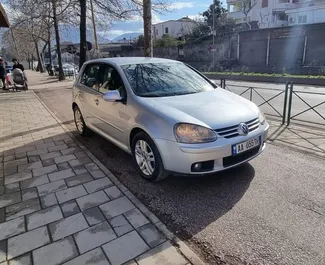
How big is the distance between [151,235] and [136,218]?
12.6 inches

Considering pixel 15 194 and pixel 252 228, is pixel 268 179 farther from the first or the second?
pixel 15 194

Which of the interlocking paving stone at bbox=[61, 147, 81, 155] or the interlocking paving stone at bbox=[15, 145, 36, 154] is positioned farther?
the interlocking paving stone at bbox=[15, 145, 36, 154]

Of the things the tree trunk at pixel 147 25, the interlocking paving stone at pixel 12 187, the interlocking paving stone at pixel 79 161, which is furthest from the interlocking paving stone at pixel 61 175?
the tree trunk at pixel 147 25

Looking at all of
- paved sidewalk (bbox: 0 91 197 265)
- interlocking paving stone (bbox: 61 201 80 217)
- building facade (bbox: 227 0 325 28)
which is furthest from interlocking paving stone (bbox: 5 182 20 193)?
building facade (bbox: 227 0 325 28)

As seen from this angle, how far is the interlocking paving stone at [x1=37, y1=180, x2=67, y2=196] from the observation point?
3.42m

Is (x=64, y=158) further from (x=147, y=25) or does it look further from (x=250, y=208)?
(x=147, y=25)

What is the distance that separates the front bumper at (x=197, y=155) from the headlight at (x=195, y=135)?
0.16ft

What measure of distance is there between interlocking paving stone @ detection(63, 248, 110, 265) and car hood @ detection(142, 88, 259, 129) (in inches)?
61.5

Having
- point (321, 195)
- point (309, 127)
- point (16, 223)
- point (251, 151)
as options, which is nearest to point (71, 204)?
point (16, 223)

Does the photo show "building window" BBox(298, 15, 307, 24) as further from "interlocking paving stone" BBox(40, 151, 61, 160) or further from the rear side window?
"interlocking paving stone" BBox(40, 151, 61, 160)

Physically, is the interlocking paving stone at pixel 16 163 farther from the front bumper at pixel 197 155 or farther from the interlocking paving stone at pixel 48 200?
the front bumper at pixel 197 155

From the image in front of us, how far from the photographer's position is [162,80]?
157 inches

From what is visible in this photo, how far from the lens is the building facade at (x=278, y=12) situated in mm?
36531

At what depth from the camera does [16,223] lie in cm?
278
